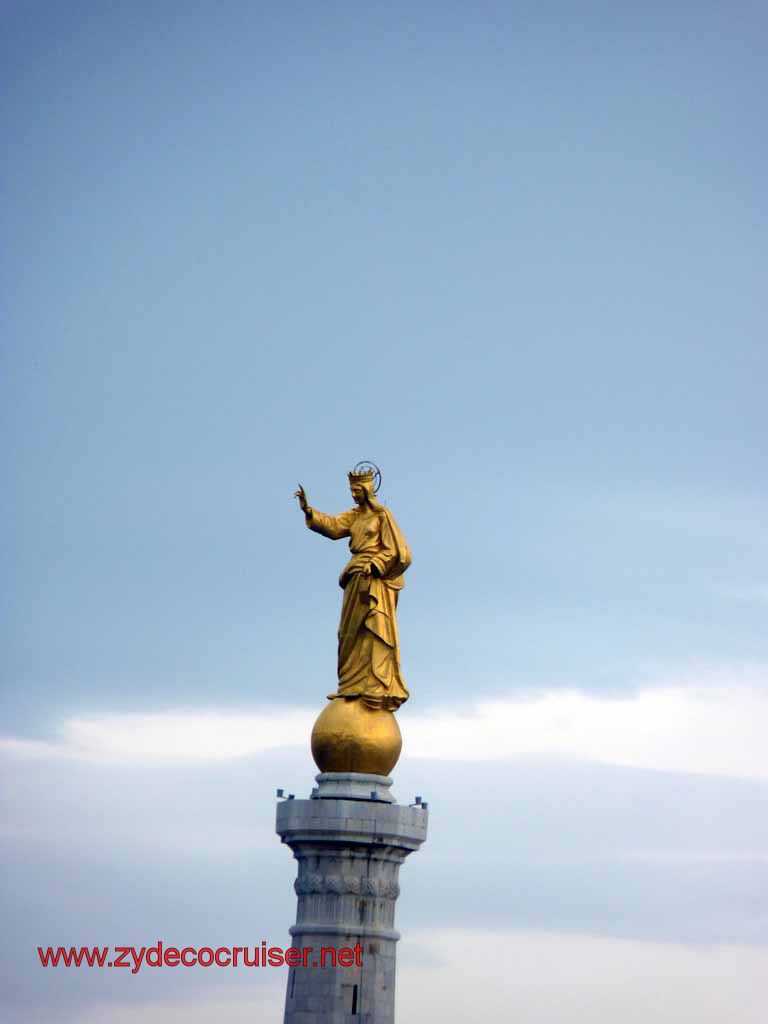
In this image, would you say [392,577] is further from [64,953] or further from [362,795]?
[64,953]

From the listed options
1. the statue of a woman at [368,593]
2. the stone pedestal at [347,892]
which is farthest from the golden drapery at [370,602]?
the stone pedestal at [347,892]

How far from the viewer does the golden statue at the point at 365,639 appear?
59.8 m

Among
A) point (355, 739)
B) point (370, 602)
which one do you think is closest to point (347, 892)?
point (355, 739)

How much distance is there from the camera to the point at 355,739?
59719mm

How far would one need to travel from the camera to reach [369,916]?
58.8 m

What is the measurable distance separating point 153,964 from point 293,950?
11.4 feet

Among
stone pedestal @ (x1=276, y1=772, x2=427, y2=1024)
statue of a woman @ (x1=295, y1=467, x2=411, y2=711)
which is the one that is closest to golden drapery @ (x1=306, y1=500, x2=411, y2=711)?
statue of a woman @ (x1=295, y1=467, x2=411, y2=711)

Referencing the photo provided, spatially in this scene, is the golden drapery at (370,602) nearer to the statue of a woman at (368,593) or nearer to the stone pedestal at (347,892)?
the statue of a woman at (368,593)

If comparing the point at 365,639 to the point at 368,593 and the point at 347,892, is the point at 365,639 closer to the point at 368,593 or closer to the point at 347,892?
the point at 368,593

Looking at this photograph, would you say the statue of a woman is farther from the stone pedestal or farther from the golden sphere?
the stone pedestal

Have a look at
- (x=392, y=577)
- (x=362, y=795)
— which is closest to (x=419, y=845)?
(x=362, y=795)

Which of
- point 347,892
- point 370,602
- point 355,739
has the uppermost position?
point 370,602

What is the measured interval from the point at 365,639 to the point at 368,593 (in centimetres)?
113

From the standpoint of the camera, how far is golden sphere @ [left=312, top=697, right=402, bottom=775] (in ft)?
196
